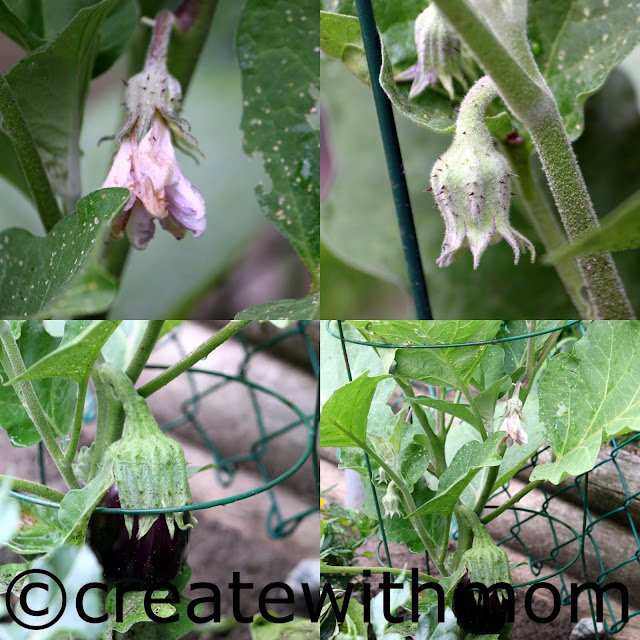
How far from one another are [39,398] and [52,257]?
0.12 metres

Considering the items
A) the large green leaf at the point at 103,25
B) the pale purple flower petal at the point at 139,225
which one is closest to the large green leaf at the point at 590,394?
the pale purple flower petal at the point at 139,225

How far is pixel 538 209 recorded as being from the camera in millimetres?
401

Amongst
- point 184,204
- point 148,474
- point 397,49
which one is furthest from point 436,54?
point 148,474

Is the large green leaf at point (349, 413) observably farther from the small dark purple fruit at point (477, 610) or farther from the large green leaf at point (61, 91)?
the large green leaf at point (61, 91)

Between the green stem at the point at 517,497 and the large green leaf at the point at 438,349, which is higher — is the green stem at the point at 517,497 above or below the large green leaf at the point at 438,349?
below

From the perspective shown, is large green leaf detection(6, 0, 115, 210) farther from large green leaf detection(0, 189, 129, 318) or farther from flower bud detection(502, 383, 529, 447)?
flower bud detection(502, 383, 529, 447)

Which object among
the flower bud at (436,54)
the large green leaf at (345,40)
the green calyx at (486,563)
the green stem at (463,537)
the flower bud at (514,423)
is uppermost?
the large green leaf at (345,40)

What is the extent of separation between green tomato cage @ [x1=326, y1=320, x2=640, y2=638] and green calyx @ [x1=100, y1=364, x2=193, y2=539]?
11cm

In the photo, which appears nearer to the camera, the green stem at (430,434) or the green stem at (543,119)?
the green stem at (543,119)

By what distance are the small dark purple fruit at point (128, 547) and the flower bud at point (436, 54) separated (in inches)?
10.0

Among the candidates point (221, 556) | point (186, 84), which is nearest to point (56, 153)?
point (186, 84)

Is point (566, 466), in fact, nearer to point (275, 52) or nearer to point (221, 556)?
point (275, 52)

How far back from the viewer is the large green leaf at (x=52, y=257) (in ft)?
0.91

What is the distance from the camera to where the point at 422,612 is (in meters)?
0.40
